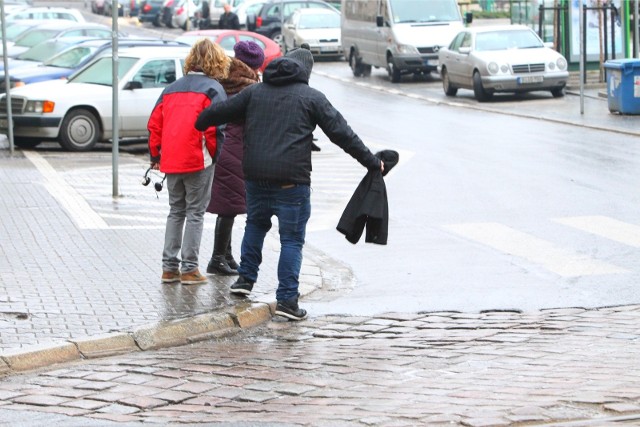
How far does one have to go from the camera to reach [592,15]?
3228 cm

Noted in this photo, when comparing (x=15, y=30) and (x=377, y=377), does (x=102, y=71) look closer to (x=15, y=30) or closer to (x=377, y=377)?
(x=377, y=377)

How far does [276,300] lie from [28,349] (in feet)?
6.84

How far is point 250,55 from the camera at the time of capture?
33.8 ft

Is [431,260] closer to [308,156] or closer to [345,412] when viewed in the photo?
[308,156]

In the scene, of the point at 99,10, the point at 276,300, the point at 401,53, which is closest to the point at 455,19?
the point at 401,53

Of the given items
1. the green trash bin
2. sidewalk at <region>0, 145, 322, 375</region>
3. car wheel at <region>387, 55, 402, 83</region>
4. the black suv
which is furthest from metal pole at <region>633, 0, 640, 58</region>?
sidewalk at <region>0, 145, 322, 375</region>

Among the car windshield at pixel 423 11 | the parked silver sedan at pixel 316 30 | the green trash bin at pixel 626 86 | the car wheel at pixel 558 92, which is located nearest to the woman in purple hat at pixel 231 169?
the green trash bin at pixel 626 86

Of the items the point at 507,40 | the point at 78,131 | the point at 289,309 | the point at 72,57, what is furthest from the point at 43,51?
the point at 289,309

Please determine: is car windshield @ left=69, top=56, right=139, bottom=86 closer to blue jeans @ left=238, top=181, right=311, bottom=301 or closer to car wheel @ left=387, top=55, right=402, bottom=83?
blue jeans @ left=238, top=181, right=311, bottom=301

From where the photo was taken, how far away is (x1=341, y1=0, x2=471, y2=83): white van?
3384 cm

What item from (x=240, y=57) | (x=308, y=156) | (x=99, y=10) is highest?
(x=99, y=10)

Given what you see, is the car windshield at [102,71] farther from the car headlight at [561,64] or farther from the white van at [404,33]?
the white van at [404,33]

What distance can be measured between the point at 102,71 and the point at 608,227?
11.2 m

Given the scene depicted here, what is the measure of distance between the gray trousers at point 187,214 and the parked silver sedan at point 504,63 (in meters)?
19.1
